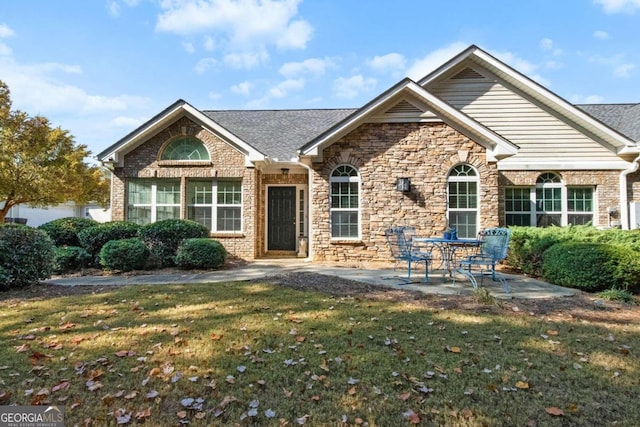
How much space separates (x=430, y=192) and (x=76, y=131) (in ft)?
51.0

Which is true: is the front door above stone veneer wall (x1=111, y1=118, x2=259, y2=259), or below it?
below

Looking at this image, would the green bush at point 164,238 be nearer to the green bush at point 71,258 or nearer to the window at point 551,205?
the green bush at point 71,258

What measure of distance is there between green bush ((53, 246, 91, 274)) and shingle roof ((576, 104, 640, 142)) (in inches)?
652

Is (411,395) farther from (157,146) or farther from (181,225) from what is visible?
(157,146)

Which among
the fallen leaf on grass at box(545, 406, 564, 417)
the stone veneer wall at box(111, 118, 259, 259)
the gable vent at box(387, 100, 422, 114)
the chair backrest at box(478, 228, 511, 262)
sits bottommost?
the fallen leaf on grass at box(545, 406, 564, 417)

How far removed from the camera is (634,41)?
11438mm

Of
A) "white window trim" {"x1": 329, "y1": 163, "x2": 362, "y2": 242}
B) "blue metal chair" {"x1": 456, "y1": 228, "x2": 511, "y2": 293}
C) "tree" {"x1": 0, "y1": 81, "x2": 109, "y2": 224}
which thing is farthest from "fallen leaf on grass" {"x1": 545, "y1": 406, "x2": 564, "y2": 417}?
"tree" {"x1": 0, "y1": 81, "x2": 109, "y2": 224}

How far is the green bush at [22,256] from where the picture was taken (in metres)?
6.54

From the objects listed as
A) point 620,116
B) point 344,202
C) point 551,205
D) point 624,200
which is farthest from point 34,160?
point 620,116

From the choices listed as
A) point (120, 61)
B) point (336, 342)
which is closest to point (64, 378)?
point (336, 342)

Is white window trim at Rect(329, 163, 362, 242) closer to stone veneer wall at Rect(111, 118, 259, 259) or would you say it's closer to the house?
the house

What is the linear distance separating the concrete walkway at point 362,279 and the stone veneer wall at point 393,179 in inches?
48.9

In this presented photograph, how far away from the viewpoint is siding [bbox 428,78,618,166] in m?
11.2

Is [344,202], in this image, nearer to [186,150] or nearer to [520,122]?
[186,150]
